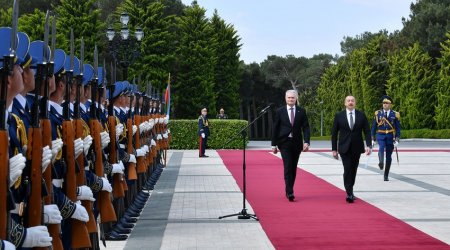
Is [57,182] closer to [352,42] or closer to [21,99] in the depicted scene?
[21,99]

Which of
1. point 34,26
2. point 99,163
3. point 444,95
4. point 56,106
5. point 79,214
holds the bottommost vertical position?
point 79,214

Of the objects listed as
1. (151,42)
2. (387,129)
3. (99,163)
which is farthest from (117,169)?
(151,42)

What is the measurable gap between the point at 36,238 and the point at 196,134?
30.8 metres

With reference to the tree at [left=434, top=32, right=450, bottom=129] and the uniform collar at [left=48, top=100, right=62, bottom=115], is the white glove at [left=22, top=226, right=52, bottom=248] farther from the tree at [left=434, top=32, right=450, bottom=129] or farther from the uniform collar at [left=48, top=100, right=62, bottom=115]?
the tree at [left=434, top=32, right=450, bottom=129]

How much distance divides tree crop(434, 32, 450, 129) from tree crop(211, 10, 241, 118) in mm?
17422

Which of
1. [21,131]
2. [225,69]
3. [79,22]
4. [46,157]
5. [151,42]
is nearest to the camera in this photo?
[21,131]

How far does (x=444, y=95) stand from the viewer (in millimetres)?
49344

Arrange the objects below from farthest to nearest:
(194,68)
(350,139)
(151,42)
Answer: (194,68)
(151,42)
(350,139)

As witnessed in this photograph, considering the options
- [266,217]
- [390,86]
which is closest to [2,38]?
[266,217]

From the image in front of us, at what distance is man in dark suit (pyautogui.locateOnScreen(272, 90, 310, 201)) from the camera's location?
515 inches

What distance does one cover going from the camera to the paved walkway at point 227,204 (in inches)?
355

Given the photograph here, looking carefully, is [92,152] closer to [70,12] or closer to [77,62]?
[77,62]

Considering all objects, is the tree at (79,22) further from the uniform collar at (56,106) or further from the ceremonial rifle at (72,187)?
the ceremonial rifle at (72,187)

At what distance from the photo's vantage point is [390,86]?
56.2 metres
